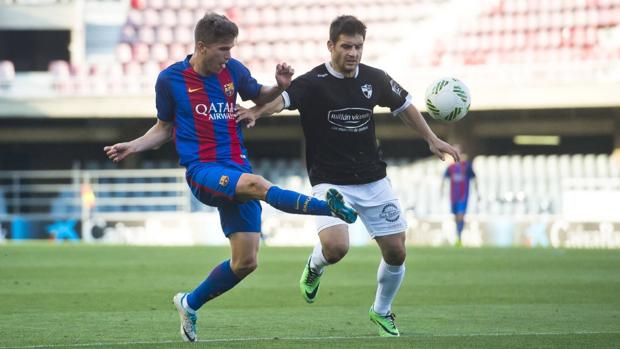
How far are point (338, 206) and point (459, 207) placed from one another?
607 inches

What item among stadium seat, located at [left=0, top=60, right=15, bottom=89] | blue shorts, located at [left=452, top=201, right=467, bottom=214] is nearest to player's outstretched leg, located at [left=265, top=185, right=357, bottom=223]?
blue shorts, located at [left=452, top=201, right=467, bottom=214]

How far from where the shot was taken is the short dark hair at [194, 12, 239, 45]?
654cm

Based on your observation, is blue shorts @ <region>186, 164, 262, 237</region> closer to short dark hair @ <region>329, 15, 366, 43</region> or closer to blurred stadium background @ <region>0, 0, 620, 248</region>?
short dark hair @ <region>329, 15, 366, 43</region>

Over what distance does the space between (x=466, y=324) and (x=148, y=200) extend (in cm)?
1931

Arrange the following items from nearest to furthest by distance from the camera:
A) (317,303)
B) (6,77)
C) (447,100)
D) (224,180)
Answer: (224,180) < (447,100) < (317,303) < (6,77)

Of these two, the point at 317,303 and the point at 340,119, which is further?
the point at 317,303

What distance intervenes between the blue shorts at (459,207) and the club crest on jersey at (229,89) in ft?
47.9

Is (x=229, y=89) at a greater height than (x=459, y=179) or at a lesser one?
greater

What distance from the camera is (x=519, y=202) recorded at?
80.0 feet

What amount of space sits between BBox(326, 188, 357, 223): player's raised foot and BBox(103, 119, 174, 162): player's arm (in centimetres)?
131

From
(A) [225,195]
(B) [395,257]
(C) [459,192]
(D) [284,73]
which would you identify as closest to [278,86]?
(D) [284,73]

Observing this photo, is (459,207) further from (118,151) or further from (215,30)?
(215,30)

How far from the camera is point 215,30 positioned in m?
6.54

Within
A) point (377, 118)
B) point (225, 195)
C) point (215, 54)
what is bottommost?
point (377, 118)
